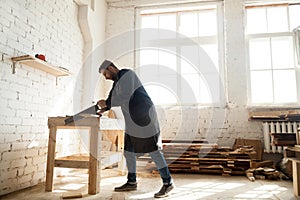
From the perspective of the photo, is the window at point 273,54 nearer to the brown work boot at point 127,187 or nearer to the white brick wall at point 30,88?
the brown work boot at point 127,187

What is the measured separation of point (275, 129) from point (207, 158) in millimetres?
1326

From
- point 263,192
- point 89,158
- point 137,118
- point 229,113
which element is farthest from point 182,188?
point 229,113

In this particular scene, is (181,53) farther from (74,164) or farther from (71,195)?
(71,195)

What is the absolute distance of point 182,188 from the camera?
119 inches

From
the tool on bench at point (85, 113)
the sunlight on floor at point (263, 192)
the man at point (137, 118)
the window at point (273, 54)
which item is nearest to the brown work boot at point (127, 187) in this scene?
the man at point (137, 118)

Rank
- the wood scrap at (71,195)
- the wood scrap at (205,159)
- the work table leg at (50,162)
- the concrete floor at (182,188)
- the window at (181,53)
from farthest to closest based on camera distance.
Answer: the window at (181,53) → the wood scrap at (205,159) → the work table leg at (50,162) → the concrete floor at (182,188) → the wood scrap at (71,195)

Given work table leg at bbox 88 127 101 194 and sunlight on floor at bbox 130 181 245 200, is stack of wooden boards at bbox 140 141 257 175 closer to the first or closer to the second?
sunlight on floor at bbox 130 181 245 200

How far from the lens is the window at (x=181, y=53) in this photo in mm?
4973

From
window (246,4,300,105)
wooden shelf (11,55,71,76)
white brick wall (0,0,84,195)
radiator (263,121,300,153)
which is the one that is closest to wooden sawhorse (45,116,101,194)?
white brick wall (0,0,84,195)

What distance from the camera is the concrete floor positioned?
2.62 metres

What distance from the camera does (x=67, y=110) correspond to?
4027 mm

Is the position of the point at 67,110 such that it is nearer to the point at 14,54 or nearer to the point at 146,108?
the point at 14,54

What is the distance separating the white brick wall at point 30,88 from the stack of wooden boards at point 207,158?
1625mm

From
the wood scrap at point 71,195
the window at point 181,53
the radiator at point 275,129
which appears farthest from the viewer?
the window at point 181,53
